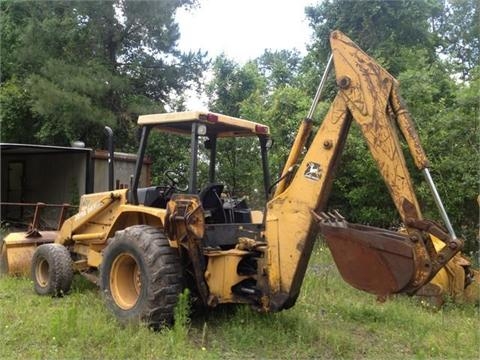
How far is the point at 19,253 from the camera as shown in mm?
8227

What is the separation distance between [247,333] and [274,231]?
41.1 inches

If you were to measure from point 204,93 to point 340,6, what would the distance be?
267 inches

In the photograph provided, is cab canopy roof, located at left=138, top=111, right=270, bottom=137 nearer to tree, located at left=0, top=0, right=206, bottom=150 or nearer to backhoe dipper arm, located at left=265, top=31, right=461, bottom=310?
backhoe dipper arm, located at left=265, top=31, right=461, bottom=310

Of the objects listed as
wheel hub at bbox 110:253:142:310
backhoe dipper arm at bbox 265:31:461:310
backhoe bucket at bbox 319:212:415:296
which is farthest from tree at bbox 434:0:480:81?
backhoe bucket at bbox 319:212:415:296

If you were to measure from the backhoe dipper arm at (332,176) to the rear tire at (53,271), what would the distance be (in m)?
3.31

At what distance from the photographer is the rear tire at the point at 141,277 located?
516 cm

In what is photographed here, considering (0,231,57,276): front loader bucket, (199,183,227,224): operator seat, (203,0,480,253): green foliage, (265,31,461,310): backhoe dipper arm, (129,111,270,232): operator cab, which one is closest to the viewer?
(265,31,461,310): backhoe dipper arm

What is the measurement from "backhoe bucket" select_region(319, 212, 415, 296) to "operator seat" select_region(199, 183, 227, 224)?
1737mm

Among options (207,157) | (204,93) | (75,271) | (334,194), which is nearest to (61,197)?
(204,93)

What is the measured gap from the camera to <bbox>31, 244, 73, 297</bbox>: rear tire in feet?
23.2

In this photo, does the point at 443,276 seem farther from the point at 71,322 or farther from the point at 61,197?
the point at 61,197

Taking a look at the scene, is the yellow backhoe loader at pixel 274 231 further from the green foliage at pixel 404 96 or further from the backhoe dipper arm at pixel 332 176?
the green foliage at pixel 404 96

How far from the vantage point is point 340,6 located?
1423cm

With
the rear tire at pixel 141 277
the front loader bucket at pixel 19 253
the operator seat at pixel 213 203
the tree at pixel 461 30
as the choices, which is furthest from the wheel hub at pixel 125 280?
the tree at pixel 461 30
